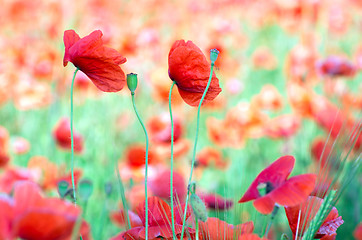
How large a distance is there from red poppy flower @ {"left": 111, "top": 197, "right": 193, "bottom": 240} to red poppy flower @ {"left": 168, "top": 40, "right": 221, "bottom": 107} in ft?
0.34

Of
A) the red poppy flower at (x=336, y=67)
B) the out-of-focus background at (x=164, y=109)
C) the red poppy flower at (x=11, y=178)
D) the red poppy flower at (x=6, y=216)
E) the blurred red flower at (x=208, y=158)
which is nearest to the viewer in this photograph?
the red poppy flower at (x=6, y=216)

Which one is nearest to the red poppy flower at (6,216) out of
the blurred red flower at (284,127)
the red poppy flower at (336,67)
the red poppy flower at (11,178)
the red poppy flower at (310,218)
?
the red poppy flower at (310,218)

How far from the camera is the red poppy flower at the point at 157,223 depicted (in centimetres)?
37

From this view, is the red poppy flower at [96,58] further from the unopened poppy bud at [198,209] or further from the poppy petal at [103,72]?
the unopened poppy bud at [198,209]

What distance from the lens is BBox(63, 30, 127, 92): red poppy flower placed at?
39cm

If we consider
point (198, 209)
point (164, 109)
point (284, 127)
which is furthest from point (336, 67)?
point (198, 209)

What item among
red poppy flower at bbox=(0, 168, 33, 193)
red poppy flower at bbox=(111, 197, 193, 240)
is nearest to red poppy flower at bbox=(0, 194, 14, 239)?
red poppy flower at bbox=(111, 197, 193, 240)

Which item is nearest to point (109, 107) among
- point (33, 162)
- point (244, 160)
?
point (244, 160)

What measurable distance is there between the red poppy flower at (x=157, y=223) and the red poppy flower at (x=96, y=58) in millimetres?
114

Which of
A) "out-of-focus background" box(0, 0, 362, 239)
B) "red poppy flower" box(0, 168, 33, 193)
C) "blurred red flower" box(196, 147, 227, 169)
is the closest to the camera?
"red poppy flower" box(0, 168, 33, 193)

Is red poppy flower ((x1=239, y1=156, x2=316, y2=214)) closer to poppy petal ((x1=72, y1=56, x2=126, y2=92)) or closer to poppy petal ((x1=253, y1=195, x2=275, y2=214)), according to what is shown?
poppy petal ((x1=253, y1=195, x2=275, y2=214))

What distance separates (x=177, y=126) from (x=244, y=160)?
473 millimetres

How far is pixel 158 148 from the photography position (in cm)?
133

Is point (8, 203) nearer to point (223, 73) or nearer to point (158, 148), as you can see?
point (158, 148)
